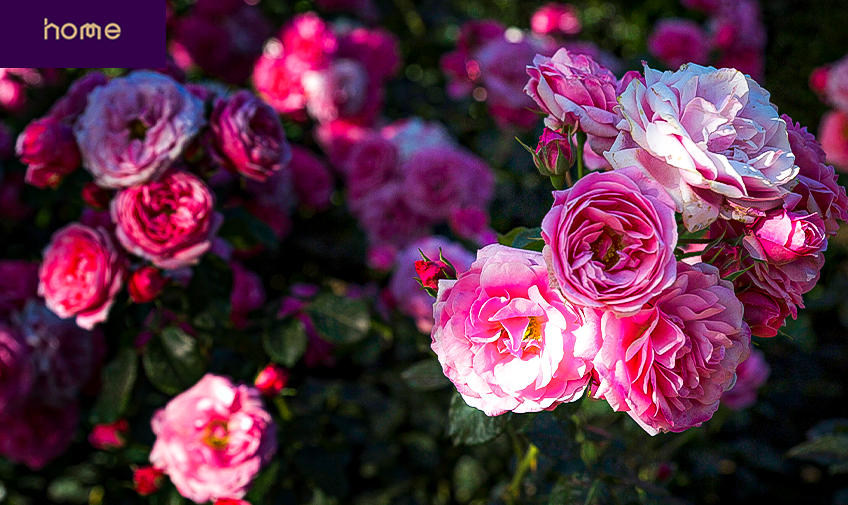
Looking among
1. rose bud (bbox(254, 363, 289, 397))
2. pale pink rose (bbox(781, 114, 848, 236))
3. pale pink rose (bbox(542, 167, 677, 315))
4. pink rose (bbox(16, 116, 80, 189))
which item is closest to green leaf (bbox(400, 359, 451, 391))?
rose bud (bbox(254, 363, 289, 397))

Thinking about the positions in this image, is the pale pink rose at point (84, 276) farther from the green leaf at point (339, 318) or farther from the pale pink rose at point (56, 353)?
the green leaf at point (339, 318)

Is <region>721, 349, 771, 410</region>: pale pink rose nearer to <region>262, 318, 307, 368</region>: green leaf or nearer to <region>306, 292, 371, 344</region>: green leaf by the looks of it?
<region>306, 292, 371, 344</region>: green leaf

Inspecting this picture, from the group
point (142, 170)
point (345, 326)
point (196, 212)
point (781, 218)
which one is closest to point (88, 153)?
point (142, 170)

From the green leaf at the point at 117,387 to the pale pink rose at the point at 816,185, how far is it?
1.10 m

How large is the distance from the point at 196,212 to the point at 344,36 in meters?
1.22

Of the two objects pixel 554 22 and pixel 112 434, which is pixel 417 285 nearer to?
pixel 112 434

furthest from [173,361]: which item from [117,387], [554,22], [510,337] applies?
[554,22]

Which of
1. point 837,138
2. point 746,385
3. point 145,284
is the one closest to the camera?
point 145,284

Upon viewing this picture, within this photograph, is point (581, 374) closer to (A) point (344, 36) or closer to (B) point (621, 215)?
(B) point (621, 215)

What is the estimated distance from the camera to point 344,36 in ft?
6.61

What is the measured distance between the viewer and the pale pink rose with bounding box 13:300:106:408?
3.84 ft

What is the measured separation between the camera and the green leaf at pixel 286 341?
1.12 m

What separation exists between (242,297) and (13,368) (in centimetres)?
43

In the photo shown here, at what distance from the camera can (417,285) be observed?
1.38 m
